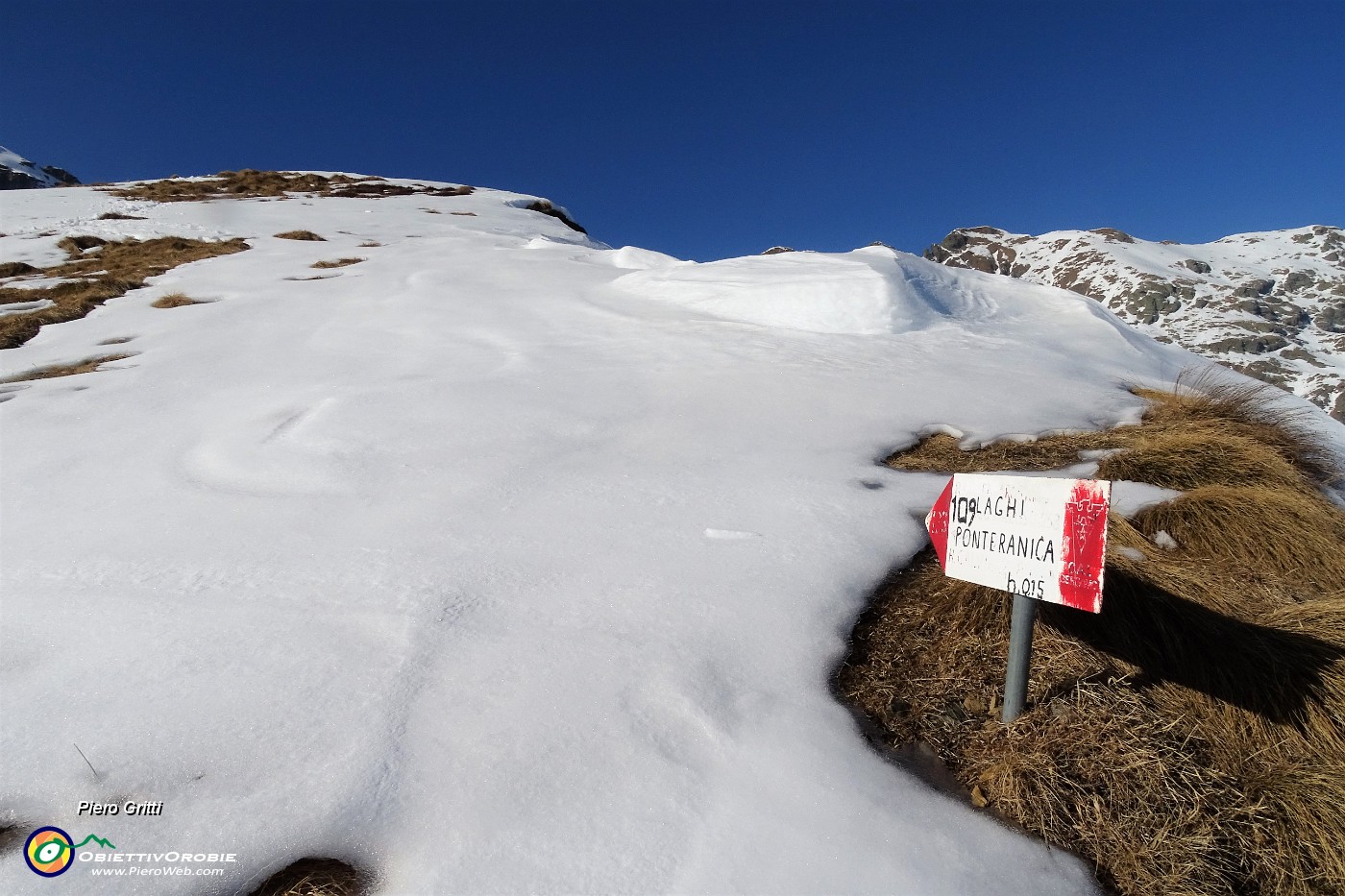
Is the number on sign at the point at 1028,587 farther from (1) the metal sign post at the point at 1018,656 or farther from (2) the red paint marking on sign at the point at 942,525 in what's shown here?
(2) the red paint marking on sign at the point at 942,525

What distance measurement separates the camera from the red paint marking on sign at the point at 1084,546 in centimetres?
181

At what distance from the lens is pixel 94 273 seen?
38.6ft

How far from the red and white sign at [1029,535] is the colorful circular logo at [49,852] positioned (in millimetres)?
2859

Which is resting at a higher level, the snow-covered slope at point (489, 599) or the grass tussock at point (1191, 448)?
the grass tussock at point (1191, 448)

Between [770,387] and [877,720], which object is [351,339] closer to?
[770,387]

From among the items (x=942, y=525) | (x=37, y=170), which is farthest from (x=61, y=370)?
(x=37, y=170)

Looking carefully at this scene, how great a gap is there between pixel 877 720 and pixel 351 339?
22.2ft

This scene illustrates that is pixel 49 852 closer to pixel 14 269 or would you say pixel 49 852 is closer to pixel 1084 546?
pixel 1084 546

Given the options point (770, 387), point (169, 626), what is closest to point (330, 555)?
point (169, 626)

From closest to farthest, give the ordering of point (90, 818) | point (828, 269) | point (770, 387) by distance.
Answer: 1. point (90, 818)
2. point (770, 387)
3. point (828, 269)

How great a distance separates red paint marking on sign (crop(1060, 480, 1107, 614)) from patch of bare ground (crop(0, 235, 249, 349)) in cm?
1074

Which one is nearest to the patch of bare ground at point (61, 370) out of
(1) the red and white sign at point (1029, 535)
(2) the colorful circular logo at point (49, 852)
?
(2) the colorful circular logo at point (49, 852)

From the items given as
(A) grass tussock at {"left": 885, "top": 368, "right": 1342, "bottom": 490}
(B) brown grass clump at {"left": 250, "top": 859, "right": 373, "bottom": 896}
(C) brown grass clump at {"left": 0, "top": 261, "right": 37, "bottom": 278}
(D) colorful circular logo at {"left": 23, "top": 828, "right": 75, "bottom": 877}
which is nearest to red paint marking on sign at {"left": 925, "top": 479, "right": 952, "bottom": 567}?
(A) grass tussock at {"left": 885, "top": 368, "right": 1342, "bottom": 490}

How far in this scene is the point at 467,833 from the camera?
73.1 inches
